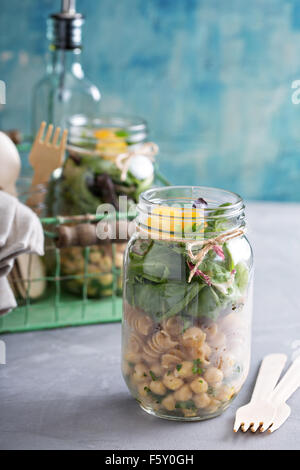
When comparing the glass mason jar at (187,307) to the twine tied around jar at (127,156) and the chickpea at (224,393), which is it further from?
the twine tied around jar at (127,156)

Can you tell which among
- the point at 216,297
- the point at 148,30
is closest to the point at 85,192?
the point at 216,297

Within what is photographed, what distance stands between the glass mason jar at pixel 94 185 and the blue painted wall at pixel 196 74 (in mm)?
349

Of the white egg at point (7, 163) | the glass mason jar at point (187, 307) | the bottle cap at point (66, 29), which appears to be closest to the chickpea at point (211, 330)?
the glass mason jar at point (187, 307)

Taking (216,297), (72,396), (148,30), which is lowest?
(72,396)

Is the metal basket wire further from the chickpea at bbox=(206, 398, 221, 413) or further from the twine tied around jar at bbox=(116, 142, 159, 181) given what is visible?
the chickpea at bbox=(206, 398, 221, 413)

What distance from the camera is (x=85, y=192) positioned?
79 cm

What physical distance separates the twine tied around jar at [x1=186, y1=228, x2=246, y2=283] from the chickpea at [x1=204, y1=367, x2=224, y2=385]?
8 cm

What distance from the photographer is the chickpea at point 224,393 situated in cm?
57

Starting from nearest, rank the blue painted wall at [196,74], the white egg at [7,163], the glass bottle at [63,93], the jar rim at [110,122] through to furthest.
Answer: the white egg at [7,163] → the jar rim at [110,122] → the glass bottle at [63,93] → the blue painted wall at [196,74]

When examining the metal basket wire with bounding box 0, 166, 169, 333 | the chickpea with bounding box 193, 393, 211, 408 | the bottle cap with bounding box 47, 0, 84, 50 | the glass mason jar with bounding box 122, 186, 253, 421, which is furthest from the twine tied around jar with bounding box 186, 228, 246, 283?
the bottle cap with bounding box 47, 0, 84, 50

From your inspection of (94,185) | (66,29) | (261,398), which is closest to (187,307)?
(261,398)

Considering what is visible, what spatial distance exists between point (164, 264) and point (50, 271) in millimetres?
278

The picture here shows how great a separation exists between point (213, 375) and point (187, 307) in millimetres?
67

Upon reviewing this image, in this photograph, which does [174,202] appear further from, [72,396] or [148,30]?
[148,30]
